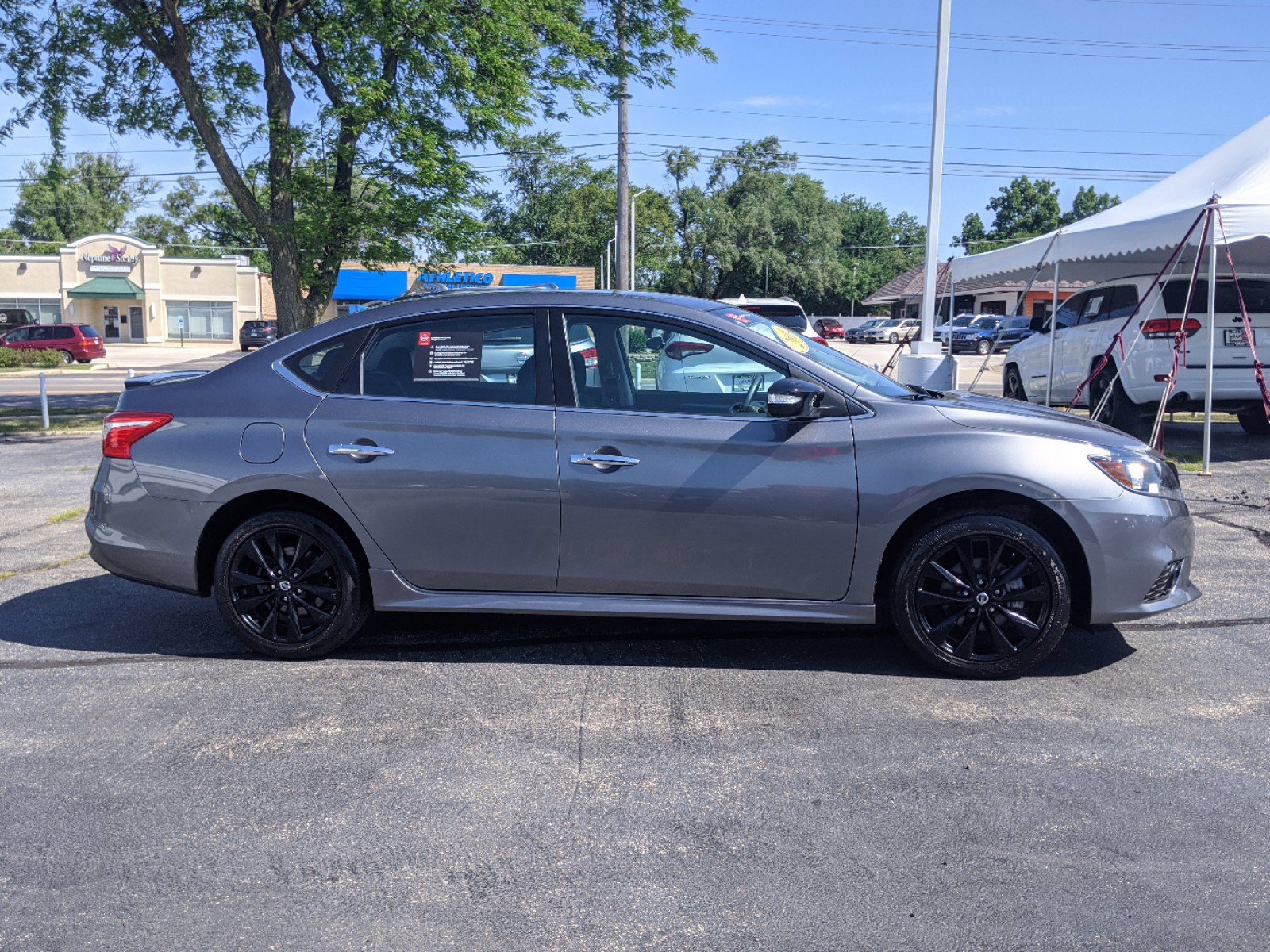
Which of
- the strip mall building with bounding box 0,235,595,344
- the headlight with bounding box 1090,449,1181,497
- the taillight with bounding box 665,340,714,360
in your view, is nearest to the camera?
the headlight with bounding box 1090,449,1181,497

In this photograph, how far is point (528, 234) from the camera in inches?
2667

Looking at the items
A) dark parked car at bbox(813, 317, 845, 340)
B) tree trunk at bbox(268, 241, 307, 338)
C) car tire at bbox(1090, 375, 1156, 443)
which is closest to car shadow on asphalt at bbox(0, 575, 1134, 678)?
car tire at bbox(1090, 375, 1156, 443)

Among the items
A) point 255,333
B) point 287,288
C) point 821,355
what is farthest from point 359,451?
point 255,333

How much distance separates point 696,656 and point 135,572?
264 centimetres

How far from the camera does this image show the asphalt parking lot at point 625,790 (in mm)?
2855

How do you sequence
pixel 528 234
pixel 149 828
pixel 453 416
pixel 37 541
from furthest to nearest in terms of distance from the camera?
pixel 528 234 < pixel 37 541 < pixel 453 416 < pixel 149 828

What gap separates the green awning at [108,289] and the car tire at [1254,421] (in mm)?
61898

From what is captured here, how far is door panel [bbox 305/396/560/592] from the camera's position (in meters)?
4.65

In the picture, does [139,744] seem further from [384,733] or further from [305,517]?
[305,517]

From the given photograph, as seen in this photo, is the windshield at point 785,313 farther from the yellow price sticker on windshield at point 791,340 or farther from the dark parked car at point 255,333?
the dark parked car at point 255,333

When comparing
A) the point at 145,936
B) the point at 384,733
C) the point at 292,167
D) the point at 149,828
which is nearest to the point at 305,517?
the point at 384,733

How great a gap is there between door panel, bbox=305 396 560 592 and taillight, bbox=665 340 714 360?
0.62m

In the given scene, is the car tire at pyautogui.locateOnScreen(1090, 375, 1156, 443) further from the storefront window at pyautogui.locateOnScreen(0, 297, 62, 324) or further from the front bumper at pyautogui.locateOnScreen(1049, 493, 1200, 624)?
the storefront window at pyautogui.locateOnScreen(0, 297, 62, 324)

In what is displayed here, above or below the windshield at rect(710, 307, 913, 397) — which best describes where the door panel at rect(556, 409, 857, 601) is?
below
